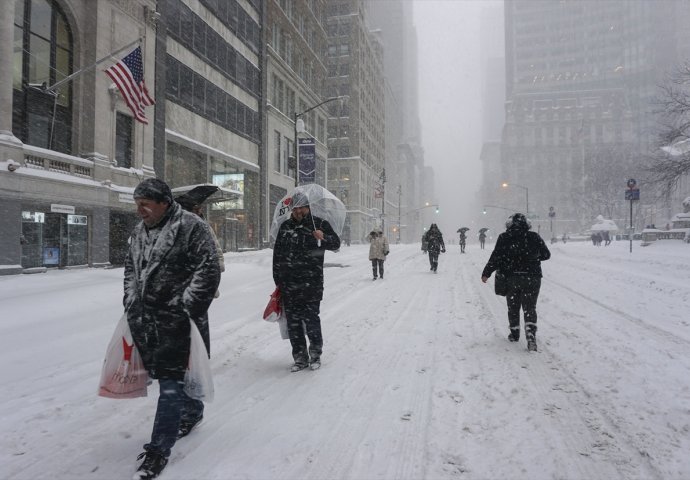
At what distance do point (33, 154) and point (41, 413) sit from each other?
14139 millimetres

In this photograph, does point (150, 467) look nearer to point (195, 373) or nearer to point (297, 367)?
point (195, 373)

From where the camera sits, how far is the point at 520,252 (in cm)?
594

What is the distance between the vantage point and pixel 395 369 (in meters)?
4.97

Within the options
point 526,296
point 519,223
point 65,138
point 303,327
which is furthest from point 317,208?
point 65,138

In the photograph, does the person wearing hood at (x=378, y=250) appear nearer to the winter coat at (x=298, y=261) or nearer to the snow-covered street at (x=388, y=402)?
the snow-covered street at (x=388, y=402)

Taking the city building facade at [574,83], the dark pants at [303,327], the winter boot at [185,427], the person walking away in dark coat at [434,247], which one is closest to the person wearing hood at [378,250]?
the person walking away in dark coat at [434,247]

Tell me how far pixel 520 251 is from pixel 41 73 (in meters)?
18.3

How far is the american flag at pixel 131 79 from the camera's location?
47.3ft

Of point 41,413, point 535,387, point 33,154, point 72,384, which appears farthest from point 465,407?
point 33,154

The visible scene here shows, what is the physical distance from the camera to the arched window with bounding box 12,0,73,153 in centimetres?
1533

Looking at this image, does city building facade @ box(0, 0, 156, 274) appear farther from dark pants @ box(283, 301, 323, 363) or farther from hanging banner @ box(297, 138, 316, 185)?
dark pants @ box(283, 301, 323, 363)

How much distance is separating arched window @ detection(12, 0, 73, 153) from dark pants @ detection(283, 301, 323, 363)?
15.4 meters

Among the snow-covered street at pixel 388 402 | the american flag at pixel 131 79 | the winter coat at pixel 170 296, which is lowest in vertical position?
the snow-covered street at pixel 388 402

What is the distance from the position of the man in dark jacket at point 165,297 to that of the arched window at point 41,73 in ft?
53.0
